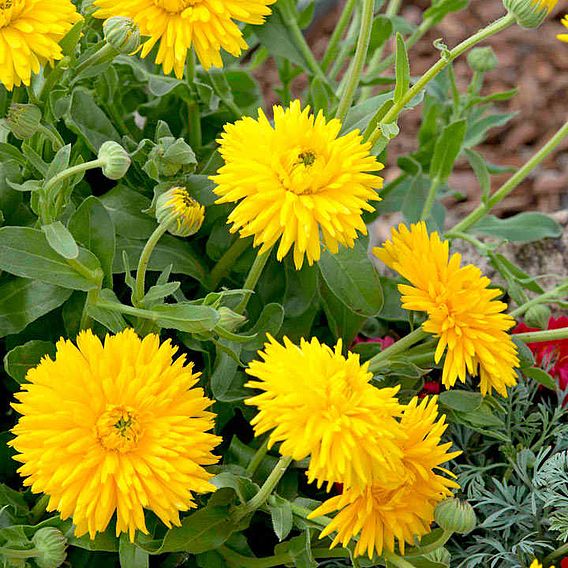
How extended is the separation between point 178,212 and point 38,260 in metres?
0.15

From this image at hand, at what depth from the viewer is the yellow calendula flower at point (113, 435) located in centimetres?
70

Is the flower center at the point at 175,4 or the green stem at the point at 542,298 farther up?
the flower center at the point at 175,4

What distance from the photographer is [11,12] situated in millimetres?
767

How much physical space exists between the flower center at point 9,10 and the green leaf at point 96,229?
0.56 ft

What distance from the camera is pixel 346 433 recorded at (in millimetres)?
655

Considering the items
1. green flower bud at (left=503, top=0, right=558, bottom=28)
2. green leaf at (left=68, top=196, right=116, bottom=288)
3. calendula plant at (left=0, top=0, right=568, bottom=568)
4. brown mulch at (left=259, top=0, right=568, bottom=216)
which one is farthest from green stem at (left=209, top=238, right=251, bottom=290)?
brown mulch at (left=259, top=0, right=568, bottom=216)

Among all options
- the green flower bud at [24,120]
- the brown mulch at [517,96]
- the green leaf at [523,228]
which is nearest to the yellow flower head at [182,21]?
the green flower bud at [24,120]

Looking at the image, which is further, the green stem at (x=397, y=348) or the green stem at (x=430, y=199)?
A: the green stem at (x=430, y=199)

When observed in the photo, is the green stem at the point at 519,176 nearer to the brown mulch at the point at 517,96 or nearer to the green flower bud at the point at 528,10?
the green flower bud at the point at 528,10

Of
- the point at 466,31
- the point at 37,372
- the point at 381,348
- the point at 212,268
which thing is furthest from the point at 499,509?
the point at 466,31

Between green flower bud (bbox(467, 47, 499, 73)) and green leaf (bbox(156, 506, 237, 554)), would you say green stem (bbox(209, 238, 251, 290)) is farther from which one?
green flower bud (bbox(467, 47, 499, 73))

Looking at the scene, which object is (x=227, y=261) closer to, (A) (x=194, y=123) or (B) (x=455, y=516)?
(A) (x=194, y=123)

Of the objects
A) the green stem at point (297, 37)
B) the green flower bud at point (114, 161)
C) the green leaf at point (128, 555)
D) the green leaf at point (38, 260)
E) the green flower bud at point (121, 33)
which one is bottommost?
the green leaf at point (128, 555)

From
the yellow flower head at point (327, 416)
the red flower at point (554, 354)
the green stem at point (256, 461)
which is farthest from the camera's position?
the red flower at point (554, 354)
